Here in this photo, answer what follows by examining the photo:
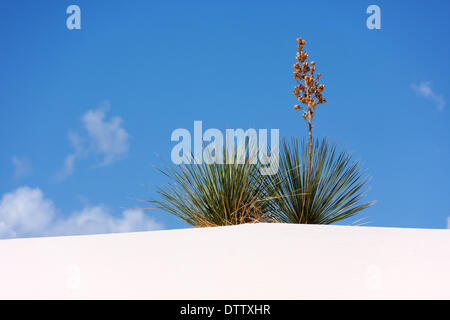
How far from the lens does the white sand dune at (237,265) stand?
6.97ft

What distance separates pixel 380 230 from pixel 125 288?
170cm

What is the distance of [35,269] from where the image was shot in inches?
100

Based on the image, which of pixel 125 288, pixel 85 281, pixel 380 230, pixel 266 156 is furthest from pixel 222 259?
pixel 266 156

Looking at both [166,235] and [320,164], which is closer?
[166,235]

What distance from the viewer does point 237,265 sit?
7.70 feet

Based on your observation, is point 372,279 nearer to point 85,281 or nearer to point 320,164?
point 85,281

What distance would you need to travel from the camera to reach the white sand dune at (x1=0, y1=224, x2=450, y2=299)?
2.12 m

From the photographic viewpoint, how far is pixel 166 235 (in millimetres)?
2982

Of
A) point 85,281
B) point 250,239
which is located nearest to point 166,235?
point 250,239

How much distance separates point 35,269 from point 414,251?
1.93 m
